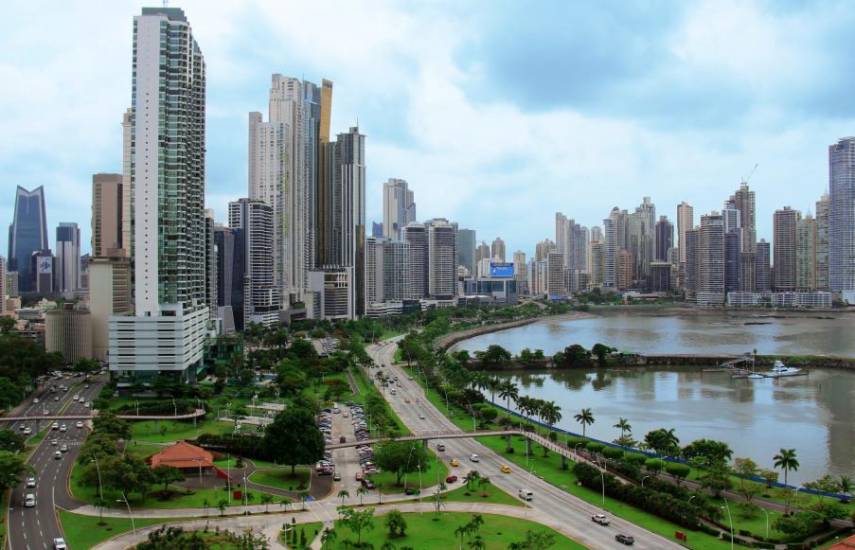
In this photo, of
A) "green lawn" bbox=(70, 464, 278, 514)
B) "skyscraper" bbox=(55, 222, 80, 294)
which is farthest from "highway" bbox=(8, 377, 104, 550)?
"skyscraper" bbox=(55, 222, 80, 294)

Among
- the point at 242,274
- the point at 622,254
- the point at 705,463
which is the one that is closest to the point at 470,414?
the point at 705,463

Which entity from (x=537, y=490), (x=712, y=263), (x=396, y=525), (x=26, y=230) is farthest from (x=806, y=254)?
(x=26, y=230)

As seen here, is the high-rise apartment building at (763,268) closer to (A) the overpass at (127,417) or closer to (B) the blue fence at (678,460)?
(B) the blue fence at (678,460)

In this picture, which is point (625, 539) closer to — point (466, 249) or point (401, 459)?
point (401, 459)

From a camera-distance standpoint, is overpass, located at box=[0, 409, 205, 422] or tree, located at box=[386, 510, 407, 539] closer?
tree, located at box=[386, 510, 407, 539]

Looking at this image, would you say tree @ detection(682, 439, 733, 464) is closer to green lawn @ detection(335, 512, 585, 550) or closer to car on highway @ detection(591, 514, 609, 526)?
car on highway @ detection(591, 514, 609, 526)

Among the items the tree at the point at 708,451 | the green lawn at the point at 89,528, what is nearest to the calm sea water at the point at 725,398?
the tree at the point at 708,451

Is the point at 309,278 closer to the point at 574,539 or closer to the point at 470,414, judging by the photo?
the point at 470,414
